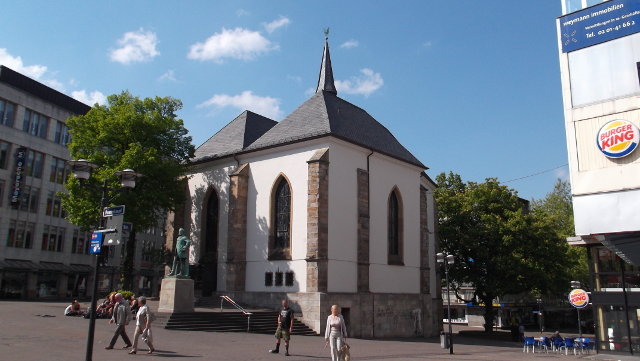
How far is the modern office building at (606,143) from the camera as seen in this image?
1750cm

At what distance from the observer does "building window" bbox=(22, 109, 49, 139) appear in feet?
138

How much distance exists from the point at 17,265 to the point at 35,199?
222 inches

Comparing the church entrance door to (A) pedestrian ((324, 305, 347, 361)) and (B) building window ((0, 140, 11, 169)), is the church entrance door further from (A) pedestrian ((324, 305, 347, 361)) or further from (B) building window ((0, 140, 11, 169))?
(B) building window ((0, 140, 11, 169))

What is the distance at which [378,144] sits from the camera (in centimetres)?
3047

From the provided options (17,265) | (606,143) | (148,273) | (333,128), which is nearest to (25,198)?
(17,265)

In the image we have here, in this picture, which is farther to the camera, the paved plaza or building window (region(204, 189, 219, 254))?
building window (region(204, 189, 219, 254))

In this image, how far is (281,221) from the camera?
90.4 ft

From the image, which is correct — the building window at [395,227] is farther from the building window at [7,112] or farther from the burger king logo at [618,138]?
the building window at [7,112]

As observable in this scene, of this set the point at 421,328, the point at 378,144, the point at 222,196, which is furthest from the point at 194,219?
the point at 421,328

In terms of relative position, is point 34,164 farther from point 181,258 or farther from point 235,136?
point 181,258

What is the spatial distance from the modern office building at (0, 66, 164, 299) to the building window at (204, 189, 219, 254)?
11922 millimetres

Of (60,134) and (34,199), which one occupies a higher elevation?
(60,134)

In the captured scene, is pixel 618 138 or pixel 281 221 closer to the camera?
pixel 618 138

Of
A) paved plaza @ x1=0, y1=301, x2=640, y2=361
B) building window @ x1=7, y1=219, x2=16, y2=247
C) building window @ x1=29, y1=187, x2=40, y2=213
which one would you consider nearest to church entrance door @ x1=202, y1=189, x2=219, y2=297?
paved plaza @ x1=0, y1=301, x2=640, y2=361
